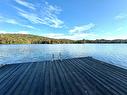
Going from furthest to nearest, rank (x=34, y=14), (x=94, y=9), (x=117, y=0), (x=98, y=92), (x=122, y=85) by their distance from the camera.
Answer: (x=34, y=14) < (x=94, y=9) < (x=117, y=0) < (x=122, y=85) < (x=98, y=92)

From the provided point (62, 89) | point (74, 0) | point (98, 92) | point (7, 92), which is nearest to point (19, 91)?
point (7, 92)

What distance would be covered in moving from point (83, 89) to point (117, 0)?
19.4m

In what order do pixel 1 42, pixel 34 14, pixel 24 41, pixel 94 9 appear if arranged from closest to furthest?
pixel 94 9, pixel 34 14, pixel 1 42, pixel 24 41

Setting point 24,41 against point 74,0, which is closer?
point 74,0

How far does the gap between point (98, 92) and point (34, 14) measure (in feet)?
128

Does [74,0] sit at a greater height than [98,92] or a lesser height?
greater

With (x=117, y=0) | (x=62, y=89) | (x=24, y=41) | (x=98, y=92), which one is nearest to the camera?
(x=98, y=92)

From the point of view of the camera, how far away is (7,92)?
353 cm

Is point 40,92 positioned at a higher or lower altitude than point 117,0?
lower

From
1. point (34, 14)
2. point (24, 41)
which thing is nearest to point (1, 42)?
point (24, 41)

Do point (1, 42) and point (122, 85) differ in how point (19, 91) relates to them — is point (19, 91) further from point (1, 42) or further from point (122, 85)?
point (1, 42)

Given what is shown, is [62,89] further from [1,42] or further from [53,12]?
[1,42]

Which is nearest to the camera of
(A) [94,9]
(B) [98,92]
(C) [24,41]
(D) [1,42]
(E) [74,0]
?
(B) [98,92]

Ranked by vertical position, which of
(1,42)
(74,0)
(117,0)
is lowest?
(1,42)
